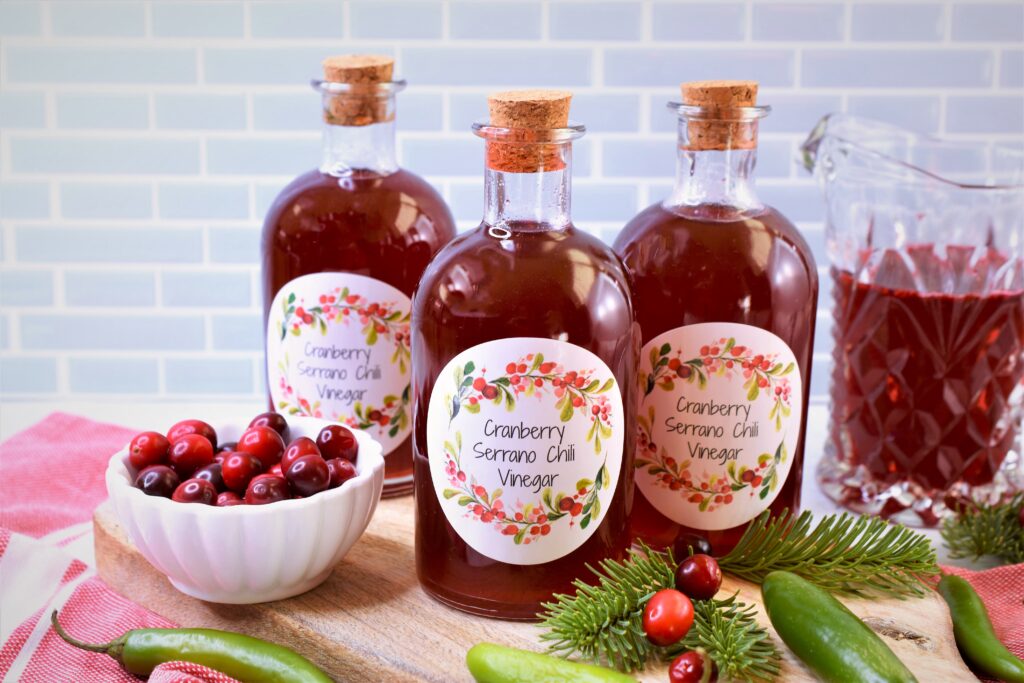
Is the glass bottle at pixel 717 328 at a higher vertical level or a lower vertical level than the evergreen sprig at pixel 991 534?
higher

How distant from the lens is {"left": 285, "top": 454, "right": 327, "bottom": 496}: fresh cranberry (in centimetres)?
84

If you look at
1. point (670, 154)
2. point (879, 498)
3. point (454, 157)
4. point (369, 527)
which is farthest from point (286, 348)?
point (670, 154)

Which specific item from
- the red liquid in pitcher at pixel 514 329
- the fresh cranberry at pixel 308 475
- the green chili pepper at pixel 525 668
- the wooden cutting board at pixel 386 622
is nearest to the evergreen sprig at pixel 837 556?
the wooden cutting board at pixel 386 622

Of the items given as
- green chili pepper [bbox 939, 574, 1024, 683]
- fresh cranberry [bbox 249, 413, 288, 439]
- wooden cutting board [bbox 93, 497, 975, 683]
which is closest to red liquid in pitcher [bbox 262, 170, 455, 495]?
fresh cranberry [bbox 249, 413, 288, 439]

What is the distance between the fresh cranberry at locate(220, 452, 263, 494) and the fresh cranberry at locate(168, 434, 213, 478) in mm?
32

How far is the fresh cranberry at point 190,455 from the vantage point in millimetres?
880

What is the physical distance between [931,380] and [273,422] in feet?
1.98

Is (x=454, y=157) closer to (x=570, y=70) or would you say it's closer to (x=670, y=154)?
(x=570, y=70)

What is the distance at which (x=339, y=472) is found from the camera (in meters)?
0.87

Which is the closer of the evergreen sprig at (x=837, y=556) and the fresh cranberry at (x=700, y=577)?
the fresh cranberry at (x=700, y=577)

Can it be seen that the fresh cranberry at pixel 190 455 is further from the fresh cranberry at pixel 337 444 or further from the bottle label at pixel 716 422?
the bottle label at pixel 716 422

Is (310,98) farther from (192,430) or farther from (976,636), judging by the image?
(976,636)

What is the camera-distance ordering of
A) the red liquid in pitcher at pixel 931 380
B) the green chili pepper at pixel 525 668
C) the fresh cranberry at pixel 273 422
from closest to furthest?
the green chili pepper at pixel 525 668, the fresh cranberry at pixel 273 422, the red liquid in pitcher at pixel 931 380

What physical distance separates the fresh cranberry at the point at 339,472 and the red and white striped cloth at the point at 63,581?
0.17 meters
